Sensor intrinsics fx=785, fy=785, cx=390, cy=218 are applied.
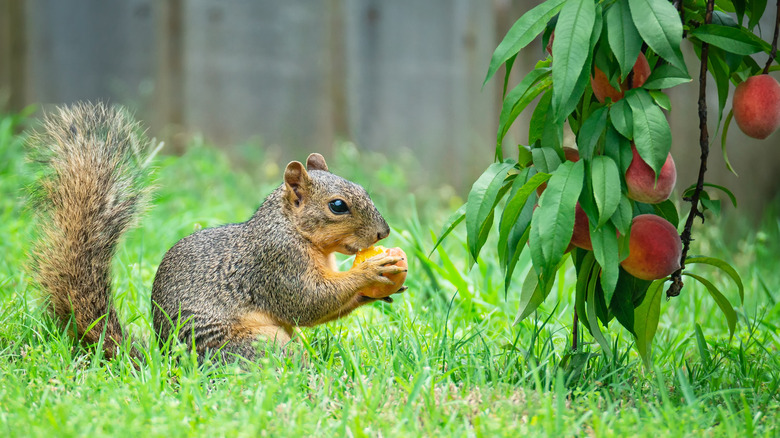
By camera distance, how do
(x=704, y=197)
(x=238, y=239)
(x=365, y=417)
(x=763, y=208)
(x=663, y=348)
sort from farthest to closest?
(x=763, y=208) < (x=663, y=348) < (x=238, y=239) < (x=704, y=197) < (x=365, y=417)

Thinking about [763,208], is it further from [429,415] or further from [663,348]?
[429,415]

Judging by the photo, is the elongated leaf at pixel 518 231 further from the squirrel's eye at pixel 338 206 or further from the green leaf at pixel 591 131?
the squirrel's eye at pixel 338 206

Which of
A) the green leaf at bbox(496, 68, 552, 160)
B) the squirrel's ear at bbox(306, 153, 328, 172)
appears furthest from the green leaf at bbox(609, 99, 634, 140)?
the squirrel's ear at bbox(306, 153, 328, 172)

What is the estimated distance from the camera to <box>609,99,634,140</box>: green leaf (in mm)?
1707

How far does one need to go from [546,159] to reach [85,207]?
1434 millimetres

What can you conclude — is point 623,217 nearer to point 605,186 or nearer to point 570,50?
point 605,186

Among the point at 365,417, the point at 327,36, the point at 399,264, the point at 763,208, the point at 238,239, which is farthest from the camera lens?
the point at 327,36

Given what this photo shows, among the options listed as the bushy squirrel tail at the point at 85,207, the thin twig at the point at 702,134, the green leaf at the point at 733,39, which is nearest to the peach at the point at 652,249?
the thin twig at the point at 702,134

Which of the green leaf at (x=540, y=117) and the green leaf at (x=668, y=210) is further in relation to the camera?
the green leaf at (x=668, y=210)

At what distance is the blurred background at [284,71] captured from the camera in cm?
549

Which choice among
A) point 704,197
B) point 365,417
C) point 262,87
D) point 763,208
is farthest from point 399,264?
point 262,87

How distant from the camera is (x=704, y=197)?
202cm

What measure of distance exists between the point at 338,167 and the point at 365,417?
3.52m

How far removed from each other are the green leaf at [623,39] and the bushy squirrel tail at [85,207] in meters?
1.57
